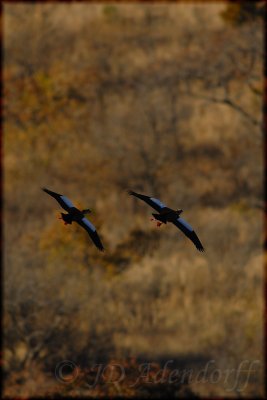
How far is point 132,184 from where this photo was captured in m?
31.8

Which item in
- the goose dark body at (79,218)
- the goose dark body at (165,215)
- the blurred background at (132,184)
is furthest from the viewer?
the blurred background at (132,184)

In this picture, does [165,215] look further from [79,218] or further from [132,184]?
[132,184]

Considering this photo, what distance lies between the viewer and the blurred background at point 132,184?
20.5 metres

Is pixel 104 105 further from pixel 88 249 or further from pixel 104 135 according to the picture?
pixel 88 249

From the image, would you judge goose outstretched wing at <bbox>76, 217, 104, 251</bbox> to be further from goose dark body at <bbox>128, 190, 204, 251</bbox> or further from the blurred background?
the blurred background

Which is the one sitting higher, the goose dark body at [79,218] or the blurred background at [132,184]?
the blurred background at [132,184]

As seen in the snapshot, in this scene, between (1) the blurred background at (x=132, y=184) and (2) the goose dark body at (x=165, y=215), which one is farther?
(1) the blurred background at (x=132, y=184)

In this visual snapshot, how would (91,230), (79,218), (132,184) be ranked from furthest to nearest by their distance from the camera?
1. (132,184)
2. (79,218)
3. (91,230)

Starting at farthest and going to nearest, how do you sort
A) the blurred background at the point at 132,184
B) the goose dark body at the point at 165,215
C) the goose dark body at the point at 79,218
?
1. the blurred background at the point at 132,184
2. the goose dark body at the point at 79,218
3. the goose dark body at the point at 165,215

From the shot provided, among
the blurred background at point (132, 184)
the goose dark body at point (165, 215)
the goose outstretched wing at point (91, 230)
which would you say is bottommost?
the goose outstretched wing at point (91, 230)

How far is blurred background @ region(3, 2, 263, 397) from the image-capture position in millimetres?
20469

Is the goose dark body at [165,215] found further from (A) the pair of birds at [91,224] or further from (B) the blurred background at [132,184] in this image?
(B) the blurred background at [132,184]

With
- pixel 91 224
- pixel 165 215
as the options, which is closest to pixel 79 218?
pixel 91 224

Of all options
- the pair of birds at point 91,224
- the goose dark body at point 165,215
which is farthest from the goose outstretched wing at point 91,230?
the goose dark body at point 165,215
